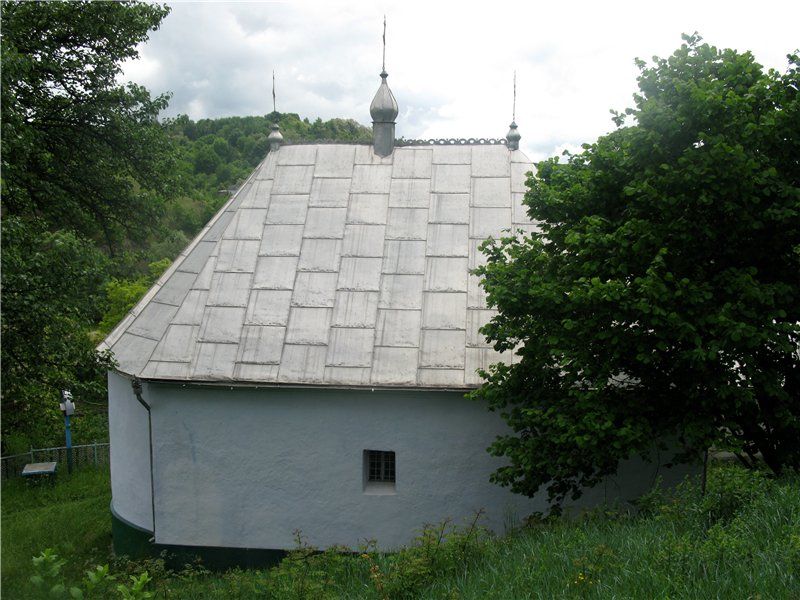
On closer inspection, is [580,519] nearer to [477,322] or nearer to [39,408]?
[477,322]

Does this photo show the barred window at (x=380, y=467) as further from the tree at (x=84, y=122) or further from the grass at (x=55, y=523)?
the tree at (x=84, y=122)

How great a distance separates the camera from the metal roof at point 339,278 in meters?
12.0

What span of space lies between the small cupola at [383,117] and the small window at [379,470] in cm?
675

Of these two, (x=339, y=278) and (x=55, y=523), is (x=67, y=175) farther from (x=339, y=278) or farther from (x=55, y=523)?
(x=55, y=523)

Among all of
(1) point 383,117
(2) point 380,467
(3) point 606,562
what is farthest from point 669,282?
(1) point 383,117

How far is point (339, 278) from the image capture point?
42.5 ft

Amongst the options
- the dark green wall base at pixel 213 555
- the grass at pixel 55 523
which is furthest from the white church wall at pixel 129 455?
the grass at pixel 55 523

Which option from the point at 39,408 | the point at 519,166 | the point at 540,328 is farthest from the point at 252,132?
the point at 540,328

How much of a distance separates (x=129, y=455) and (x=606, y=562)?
32.5 feet

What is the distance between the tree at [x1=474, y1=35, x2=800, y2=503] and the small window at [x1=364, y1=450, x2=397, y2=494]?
2796 millimetres

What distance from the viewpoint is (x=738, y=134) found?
321 inches

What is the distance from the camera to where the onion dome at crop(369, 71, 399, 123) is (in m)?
15.0

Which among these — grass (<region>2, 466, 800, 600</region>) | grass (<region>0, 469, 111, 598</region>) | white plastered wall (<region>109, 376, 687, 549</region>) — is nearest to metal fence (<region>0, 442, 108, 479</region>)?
grass (<region>0, 469, 111, 598</region>)

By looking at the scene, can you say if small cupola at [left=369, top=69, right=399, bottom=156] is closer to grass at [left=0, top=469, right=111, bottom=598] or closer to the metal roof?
the metal roof
